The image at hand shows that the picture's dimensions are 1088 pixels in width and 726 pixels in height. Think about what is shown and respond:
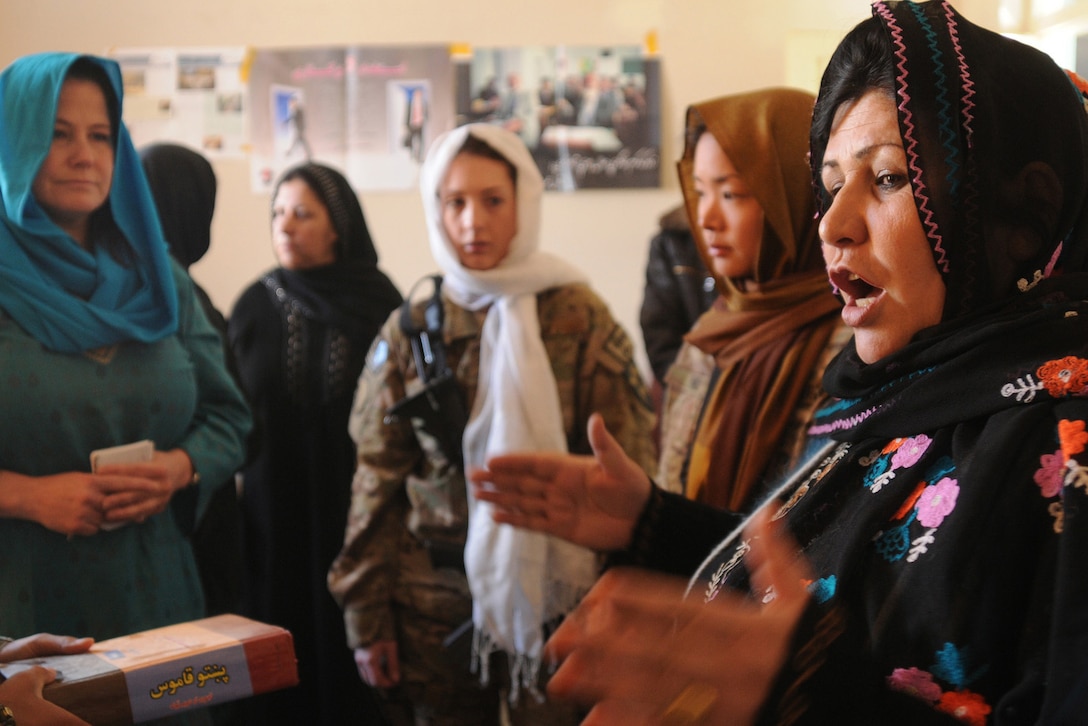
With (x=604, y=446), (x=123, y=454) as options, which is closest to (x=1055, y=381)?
(x=604, y=446)

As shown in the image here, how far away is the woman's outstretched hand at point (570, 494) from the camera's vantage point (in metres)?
1.12

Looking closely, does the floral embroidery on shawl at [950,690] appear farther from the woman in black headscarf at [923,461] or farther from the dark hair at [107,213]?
the dark hair at [107,213]

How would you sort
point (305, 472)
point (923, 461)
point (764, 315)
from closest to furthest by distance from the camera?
point (923, 461) < point (764, 315) < point (305, 472)

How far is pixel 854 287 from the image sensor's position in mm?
906

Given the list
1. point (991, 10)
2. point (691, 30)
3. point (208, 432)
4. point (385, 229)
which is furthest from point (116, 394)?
point (691, 30)

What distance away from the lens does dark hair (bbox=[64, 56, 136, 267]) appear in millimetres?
1299

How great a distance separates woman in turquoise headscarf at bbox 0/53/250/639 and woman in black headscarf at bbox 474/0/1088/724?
81cm

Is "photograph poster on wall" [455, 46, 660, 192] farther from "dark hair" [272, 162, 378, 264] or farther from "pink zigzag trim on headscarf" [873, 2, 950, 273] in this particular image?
"pink zigzag trim on headscarf" [873, 2, 950, 273]

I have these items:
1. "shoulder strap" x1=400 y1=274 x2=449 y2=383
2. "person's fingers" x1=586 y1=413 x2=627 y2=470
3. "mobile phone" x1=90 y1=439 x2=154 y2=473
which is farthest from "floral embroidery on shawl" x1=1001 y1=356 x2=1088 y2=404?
"shoulder strap" x1=400 y1=274 x2=449 y2=383

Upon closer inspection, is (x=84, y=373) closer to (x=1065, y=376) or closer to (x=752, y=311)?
(x=752, y=311)

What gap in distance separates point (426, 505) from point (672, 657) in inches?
48.5

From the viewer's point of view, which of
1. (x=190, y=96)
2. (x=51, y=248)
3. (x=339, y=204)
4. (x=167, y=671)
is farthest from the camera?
(x=190, y=96)

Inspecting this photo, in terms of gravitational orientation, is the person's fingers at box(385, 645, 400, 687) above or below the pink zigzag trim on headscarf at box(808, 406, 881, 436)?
below

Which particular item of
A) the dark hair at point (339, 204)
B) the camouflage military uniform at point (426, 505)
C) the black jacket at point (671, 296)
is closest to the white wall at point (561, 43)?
the black jacket at point (671, 296)
